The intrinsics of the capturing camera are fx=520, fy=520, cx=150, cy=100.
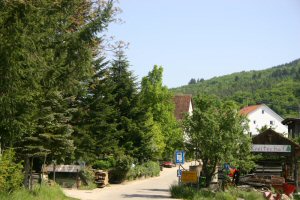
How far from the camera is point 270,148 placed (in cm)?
3406

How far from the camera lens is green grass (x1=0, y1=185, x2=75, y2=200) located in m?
18.1

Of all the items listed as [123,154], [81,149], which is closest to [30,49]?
[81,149]

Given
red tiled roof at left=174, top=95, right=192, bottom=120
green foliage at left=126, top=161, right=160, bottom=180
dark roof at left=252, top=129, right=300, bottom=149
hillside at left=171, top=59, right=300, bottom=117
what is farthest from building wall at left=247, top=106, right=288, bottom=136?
dark roof at left=252, top=129, right=300, bottom=149

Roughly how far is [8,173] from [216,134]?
→ 44.8 feet

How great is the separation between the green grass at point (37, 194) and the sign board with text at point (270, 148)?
1442cm

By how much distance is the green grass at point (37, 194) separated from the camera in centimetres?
1809

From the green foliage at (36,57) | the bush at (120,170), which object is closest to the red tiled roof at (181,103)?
the bush at (120,170)

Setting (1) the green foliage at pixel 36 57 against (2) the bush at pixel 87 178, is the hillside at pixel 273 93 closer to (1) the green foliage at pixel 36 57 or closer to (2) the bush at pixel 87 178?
(2) the bush at pixel 87 178

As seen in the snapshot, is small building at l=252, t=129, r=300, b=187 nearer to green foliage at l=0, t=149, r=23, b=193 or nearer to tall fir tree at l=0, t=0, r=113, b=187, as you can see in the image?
tall fir tree at l=0, t=0, r=113, b=187

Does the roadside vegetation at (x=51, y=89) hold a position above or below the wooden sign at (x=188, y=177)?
above

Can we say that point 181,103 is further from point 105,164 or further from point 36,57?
point 36,57

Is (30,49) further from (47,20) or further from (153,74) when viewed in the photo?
(153,74)

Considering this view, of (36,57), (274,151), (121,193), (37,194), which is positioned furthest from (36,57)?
(274,151)

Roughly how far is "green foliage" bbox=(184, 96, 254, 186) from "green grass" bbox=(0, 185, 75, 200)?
9.05 meters
